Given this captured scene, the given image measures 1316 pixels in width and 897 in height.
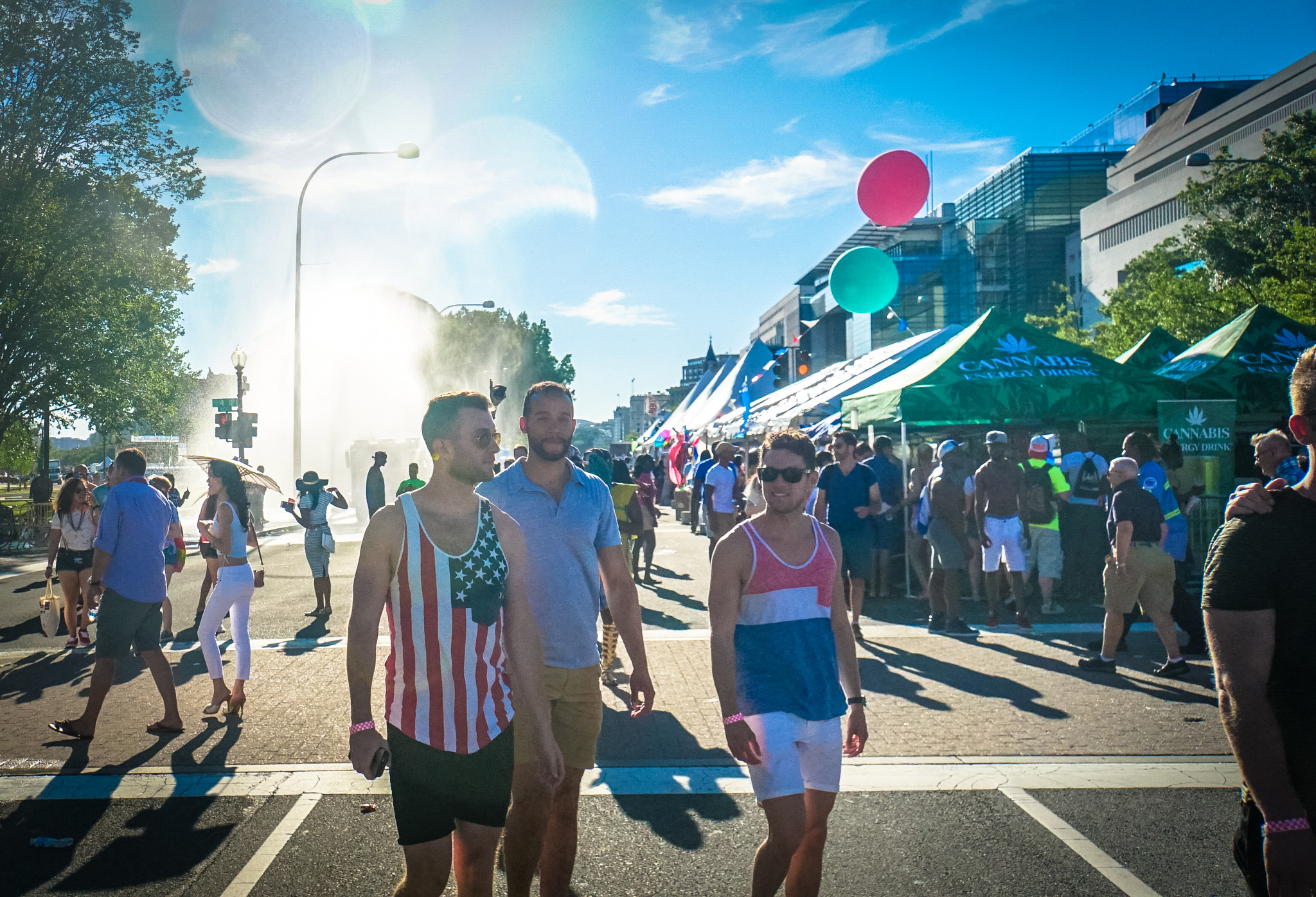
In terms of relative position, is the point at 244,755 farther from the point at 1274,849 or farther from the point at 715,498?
the point at 715,498

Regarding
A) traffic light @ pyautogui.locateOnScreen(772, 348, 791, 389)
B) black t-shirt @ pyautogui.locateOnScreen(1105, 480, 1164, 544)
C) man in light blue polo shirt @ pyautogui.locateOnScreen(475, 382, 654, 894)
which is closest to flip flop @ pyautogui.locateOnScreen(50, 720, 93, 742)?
man in light blue polo shirt @ pyautogui.locateOnScreen(475, 382, 654, 894)

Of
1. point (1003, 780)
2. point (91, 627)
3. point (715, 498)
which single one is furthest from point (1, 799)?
point (715, 498)

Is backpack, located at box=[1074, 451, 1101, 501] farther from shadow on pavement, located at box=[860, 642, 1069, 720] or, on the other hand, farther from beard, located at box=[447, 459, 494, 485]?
beard, located at box=[447, 459, 494, 485]

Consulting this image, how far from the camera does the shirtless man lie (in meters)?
9.63

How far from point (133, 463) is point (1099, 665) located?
7739mm

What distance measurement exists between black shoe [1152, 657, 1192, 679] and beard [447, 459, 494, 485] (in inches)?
260

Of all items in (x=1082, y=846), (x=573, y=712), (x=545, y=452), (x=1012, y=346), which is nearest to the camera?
(x=573, y=712)

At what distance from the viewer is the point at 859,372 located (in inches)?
698

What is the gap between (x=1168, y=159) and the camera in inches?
2763

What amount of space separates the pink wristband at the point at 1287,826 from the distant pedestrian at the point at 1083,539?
9.39 metres

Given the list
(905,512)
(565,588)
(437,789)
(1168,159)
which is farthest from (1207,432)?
(1168,159)

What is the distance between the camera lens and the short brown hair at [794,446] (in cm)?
334

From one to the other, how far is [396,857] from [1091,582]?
972cm

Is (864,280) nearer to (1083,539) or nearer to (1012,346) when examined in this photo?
(1012,346)
